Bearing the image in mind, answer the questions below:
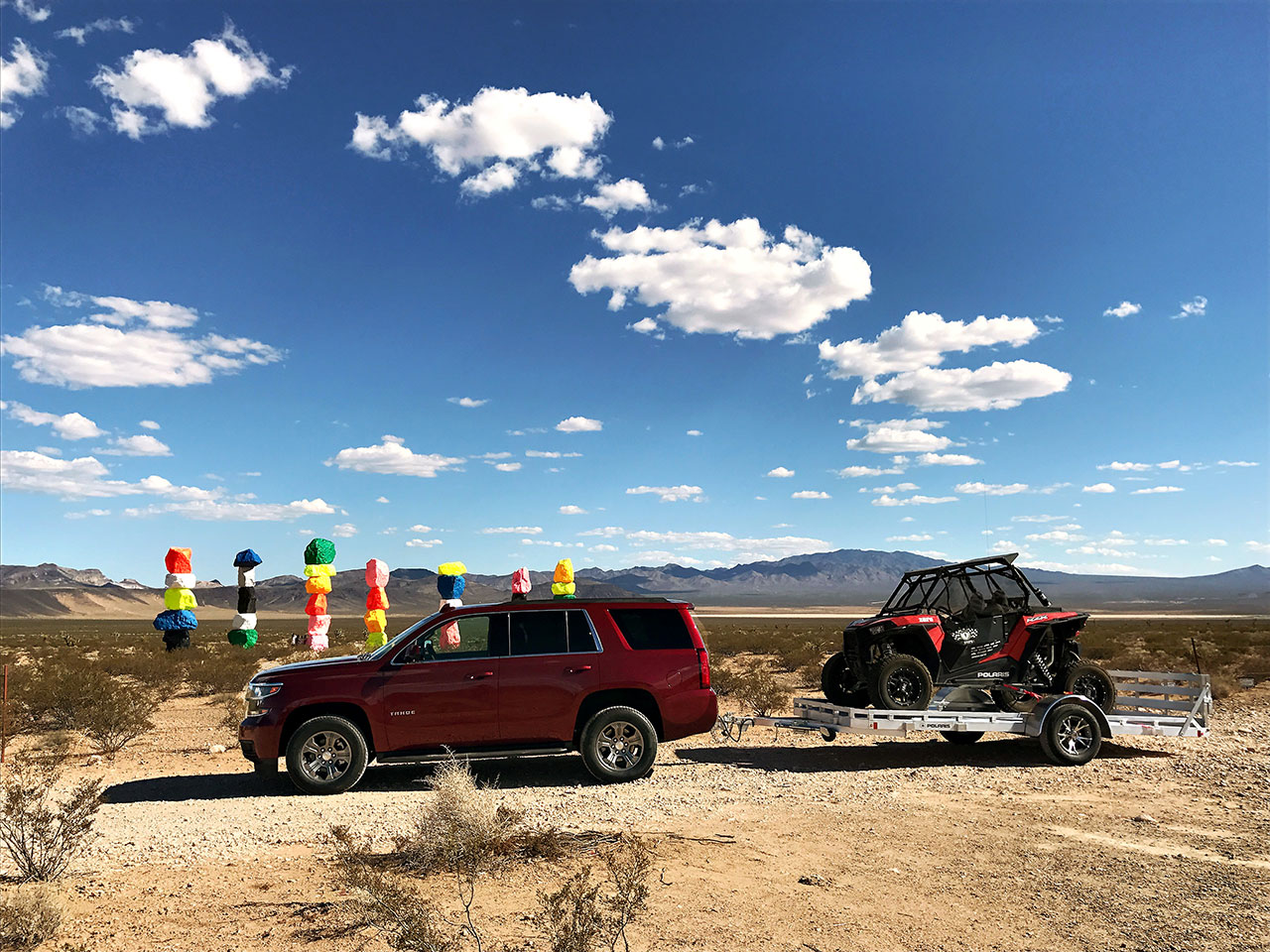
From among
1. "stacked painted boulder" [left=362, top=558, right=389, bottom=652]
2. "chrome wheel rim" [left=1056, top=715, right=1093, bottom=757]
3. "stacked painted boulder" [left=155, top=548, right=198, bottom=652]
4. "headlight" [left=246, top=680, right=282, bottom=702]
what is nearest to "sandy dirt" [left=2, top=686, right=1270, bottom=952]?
"chrome wheel rim" [left=1056, top=715, right=1093, bottom=757]

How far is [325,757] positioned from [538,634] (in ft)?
8.38

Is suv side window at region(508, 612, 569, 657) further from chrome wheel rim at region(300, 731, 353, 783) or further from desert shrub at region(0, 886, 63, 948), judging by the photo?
desert shrub at region(0, 886, 63, 948)

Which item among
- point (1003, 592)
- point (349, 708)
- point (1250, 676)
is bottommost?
point (1250, 676)

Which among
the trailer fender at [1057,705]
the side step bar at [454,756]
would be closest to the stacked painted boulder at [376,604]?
the side step bar at [454,756]

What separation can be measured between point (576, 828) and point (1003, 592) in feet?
22.6

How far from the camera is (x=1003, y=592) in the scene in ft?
37.2

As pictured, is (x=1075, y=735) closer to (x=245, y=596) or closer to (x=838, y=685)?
(x=838, y=685)

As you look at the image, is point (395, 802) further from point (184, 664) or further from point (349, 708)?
point (184, 664)

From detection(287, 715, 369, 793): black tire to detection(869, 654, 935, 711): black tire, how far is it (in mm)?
6122

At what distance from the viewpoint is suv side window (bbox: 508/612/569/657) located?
955cm

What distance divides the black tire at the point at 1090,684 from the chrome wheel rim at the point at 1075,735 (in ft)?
1.81

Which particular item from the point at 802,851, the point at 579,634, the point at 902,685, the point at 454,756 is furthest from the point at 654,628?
the point at 802,851

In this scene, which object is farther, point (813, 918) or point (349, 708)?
point (349, 708)

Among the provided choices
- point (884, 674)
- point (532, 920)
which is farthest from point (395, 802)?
point (884, 674)
